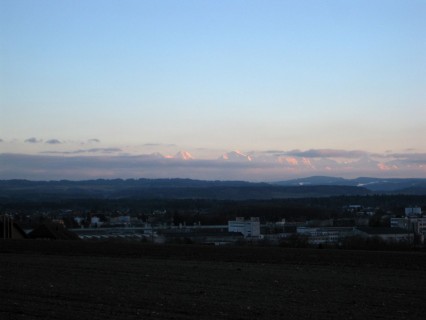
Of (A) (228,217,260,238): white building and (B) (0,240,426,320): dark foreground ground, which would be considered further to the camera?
(A) (228,217,260,238): white building

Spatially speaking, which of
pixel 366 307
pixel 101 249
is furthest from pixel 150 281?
pixel 101 249

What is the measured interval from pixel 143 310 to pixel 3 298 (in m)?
4.03

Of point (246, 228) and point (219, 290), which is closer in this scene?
point (219, 290)

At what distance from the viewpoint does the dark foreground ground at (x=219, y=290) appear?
16172 millimetres

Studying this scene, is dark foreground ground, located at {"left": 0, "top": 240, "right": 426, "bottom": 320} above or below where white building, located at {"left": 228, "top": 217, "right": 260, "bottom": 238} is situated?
above

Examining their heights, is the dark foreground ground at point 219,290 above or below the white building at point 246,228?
above

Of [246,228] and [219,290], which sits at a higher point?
[219,290]

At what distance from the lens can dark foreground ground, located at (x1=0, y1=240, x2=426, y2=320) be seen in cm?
1617

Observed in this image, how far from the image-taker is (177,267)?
104ft

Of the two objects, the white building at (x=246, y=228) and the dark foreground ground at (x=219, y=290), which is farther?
the white building at (x=246, y=228)

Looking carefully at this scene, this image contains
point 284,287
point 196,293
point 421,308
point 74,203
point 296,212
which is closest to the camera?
point 421,308

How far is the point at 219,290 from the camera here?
69.8ft

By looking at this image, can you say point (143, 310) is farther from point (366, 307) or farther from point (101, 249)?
point (101, 249)

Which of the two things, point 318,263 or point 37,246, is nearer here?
point 318,263
